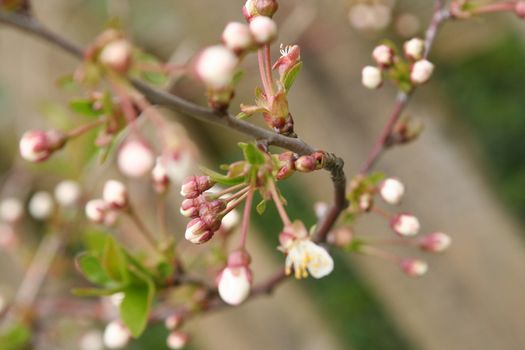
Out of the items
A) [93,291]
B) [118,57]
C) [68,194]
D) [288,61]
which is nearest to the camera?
[118,57]

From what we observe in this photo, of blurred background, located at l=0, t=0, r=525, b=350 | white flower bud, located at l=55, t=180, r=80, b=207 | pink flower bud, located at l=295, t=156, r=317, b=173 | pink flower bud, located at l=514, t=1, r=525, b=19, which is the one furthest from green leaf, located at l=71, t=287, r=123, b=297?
white flower bud, located at l=55, t=180, r=80, b=207

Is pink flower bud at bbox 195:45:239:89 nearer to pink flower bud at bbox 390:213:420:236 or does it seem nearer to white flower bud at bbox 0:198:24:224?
pink flower bud at bbox 390:213:420:236

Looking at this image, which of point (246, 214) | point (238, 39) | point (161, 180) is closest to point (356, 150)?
point (161, 180)

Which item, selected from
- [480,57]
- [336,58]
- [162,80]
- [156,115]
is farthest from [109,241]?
[480,57]

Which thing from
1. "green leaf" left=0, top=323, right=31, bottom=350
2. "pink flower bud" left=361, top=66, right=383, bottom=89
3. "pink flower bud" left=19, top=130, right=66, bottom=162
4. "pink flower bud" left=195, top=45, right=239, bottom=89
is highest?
"pink flower bud" left=195, top=45, right=239, bottom=89

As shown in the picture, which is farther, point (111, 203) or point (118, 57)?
point (111, 203)

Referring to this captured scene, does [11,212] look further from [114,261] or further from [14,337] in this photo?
[114,261]

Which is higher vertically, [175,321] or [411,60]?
[411,60]

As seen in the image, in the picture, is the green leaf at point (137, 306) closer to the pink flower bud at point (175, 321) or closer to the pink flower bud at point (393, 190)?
the pink flower bud at point (175, 321)
